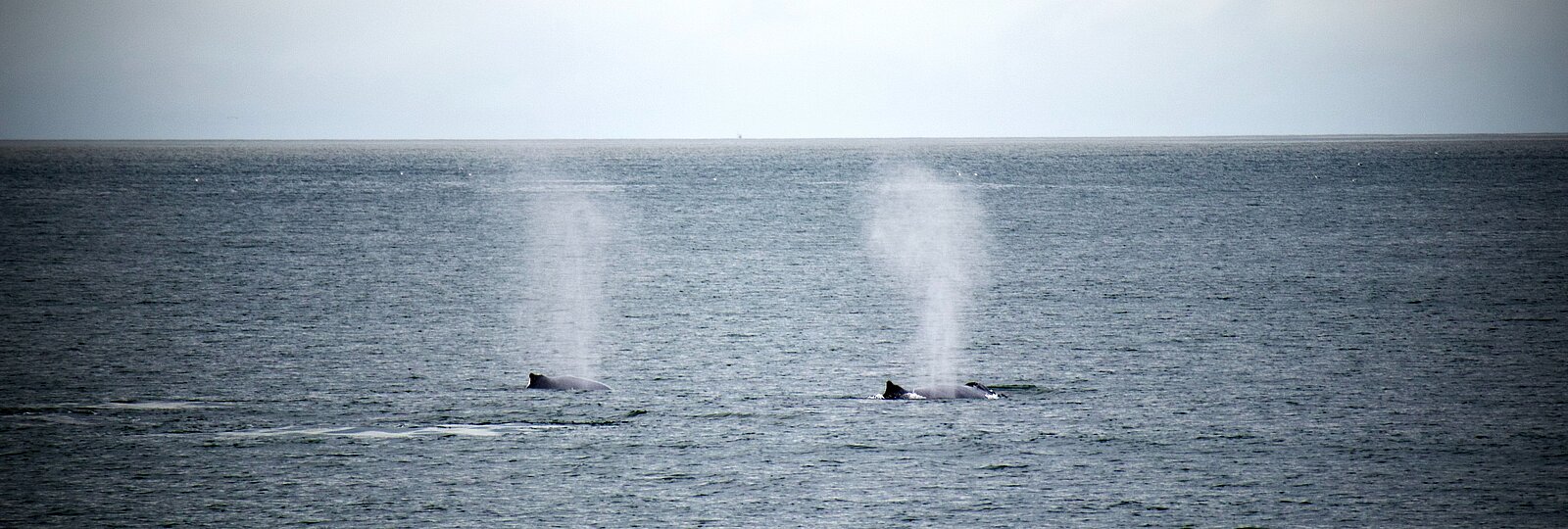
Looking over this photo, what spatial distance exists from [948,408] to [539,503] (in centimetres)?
1269

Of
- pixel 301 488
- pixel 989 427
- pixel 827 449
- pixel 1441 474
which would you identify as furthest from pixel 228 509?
pixel 1441 474

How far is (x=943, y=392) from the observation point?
137 feet

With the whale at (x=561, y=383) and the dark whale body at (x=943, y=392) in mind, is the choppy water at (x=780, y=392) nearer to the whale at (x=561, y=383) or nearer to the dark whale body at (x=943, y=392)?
the whale at (x=561, y=383)

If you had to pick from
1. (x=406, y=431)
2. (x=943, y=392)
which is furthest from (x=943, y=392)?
(x=406, y=431)

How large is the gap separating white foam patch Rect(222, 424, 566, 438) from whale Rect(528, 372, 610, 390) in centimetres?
507

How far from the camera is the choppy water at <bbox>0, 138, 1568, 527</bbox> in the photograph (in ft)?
102

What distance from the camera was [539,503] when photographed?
101ft

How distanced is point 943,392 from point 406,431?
13.6 meters

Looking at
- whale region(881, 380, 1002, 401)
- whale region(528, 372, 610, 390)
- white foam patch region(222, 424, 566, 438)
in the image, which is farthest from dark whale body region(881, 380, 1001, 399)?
white foam patch region(222, 424, 566, 438)

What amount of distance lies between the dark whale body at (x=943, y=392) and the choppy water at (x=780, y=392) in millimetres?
952

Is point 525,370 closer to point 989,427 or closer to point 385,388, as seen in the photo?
point 385,388

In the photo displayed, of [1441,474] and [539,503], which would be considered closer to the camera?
[539,503]

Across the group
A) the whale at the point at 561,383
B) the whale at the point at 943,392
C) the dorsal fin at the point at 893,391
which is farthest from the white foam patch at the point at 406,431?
the whale at the point at 943,392

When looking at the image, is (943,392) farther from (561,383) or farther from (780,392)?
(561,383)
